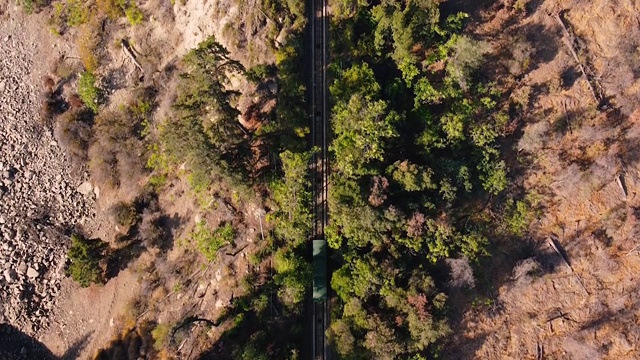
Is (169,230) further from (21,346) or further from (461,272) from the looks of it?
(461,272)

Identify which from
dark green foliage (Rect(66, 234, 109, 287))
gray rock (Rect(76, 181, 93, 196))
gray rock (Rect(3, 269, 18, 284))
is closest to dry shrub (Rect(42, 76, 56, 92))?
gray rock (Rect(76, 181, 93, 196))

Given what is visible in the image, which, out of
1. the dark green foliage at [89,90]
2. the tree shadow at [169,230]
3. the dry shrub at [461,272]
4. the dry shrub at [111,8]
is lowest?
the dry shrub at [461,272]

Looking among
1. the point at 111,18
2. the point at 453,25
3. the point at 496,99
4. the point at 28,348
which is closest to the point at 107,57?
the point at 111,18

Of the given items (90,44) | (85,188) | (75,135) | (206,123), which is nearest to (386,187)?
(206,123)

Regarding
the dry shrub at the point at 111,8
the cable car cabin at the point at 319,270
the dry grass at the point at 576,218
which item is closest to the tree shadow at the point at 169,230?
the cable car cabin at the point at 319,270

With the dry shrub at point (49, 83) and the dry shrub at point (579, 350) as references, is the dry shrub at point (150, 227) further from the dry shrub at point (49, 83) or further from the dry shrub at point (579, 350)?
the dry shrub at point (579, 350)

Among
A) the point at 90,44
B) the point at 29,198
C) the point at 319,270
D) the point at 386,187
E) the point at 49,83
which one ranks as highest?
the point at 90,44
